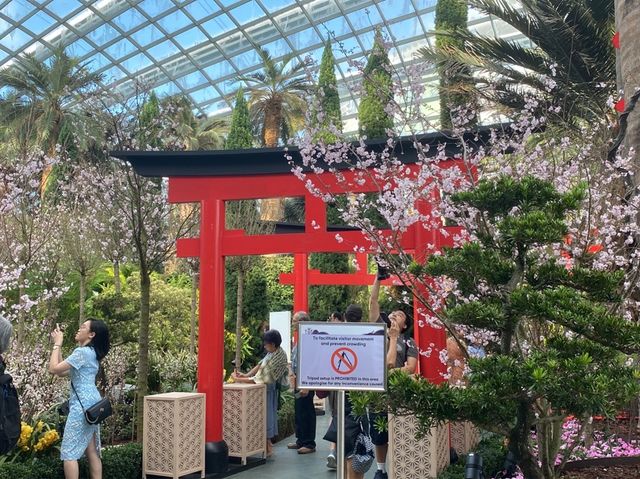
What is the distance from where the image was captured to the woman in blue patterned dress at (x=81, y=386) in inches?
201

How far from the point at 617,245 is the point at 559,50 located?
3.37 metres

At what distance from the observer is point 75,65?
1991cm

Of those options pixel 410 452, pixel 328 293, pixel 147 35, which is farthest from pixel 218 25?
pixel 410 452

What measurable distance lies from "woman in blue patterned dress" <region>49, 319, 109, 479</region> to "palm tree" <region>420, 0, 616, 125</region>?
219 inches

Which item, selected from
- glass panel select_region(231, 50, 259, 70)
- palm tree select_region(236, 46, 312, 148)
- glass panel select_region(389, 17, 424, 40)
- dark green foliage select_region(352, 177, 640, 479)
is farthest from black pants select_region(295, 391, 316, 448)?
glass panel select_region(231, 50, 259, 70)

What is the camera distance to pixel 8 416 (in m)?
3.42

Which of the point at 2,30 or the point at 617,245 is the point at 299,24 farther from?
the point at 617,245

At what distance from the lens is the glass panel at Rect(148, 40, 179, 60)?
28.2 metres

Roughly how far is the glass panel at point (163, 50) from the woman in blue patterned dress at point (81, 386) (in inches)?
983

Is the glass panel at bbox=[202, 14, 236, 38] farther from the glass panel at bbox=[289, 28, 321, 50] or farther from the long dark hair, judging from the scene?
the long dark hair

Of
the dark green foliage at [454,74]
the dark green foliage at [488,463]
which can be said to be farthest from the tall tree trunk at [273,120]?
the dark green foliage at [488,463]

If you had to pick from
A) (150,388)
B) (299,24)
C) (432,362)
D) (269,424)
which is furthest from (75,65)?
(432,362)

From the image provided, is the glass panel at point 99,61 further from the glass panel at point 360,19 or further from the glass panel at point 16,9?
the glass panel at point 360,19

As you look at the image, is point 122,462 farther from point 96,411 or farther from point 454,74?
point 454,74
